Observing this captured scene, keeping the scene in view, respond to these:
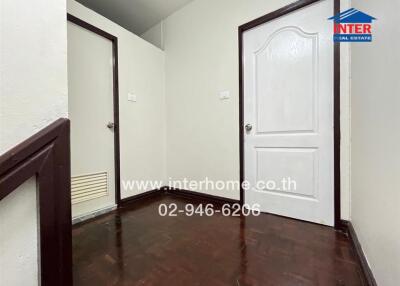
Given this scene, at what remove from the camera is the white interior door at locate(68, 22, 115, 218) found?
186 centimetres

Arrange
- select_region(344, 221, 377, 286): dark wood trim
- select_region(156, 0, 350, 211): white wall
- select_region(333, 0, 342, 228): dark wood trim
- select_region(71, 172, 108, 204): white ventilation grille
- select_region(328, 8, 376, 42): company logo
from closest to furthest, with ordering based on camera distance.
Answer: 1. select_region(344, 221, 377, 286): dark wood trim
2. select_region(328, 8, 376, 42): company logo
3. select_region(333, 0, 342, 228): dark wood trim
4. select_region(71, 172, 108, 204): white ventilation grille
5. select_region(156, 0, 350, 211): white wall

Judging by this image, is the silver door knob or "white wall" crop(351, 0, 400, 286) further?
the silver door knob

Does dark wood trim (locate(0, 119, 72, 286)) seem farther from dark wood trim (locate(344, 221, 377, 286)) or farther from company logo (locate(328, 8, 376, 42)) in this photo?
company logo (locate(328, 8, 376, 42))

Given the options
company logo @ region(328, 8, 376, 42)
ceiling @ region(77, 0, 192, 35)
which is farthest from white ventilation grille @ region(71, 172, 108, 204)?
company logo @ region(328, 8, 376, 42)

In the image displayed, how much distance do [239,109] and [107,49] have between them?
1.67m

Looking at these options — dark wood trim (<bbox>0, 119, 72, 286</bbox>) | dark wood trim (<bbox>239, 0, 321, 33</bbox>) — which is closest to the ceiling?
dark wood trim (<bbox>239, 0, 321, 33</bbox>)

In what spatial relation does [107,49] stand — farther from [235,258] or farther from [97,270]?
[235,258]

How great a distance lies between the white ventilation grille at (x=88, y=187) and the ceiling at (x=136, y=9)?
218cm

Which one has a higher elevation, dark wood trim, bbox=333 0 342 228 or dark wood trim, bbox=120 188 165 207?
dark wood trim, bbox=333 0 342 228

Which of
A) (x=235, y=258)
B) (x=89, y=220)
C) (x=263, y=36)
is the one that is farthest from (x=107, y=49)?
(x=235, y=258)

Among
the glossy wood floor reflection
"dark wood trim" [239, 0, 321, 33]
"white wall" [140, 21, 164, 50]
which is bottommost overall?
the glossy wood floor reflection

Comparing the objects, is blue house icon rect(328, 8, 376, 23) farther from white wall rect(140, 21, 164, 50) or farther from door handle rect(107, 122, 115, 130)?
door handle rect(107, 122, 115, 130)

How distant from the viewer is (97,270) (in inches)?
44.6

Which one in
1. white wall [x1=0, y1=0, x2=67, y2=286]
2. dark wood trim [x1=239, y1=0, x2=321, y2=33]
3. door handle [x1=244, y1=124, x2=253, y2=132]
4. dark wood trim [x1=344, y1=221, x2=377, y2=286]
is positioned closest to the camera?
white wall [x1=0, y1=0, x2=67, y2=286]
